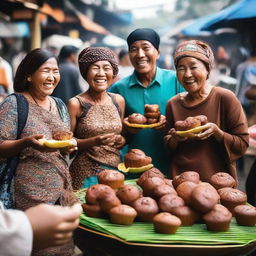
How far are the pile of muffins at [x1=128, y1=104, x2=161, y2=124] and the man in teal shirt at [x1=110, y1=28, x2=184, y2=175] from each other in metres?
0.20

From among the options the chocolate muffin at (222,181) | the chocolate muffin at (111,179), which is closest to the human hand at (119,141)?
the chocolate muffin at (111,179)

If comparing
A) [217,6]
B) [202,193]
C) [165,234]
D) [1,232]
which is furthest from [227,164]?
[217,6]

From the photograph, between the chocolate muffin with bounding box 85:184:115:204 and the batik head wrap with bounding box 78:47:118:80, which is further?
the batik head wrap with bounding box 78:47:118:80

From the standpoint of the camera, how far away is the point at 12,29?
540 inches

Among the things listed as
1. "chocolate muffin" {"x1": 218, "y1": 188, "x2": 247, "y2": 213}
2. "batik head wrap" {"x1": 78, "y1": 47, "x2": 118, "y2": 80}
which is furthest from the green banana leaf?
"batik head wrap" {"x1": 78, "y1": 47, "x2": 118, "y2": 80}

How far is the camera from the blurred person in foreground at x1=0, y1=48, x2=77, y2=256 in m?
2.72

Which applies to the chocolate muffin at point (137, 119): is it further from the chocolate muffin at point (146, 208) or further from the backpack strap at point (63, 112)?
the chocolate muffin at point (146, 208)

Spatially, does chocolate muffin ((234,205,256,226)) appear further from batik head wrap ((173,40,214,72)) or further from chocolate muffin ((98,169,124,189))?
batik head wrap ((173,40,214,72))

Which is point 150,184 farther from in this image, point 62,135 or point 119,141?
point 119,141

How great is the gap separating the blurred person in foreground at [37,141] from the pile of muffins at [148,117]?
56 cm

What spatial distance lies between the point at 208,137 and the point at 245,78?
5171mm

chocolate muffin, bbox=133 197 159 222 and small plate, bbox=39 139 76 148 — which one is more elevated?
small plate, bbox=39 139 76 148

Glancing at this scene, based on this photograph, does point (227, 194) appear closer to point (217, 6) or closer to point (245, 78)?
point (245, 78)

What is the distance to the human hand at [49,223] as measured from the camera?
56.8 inches
